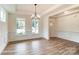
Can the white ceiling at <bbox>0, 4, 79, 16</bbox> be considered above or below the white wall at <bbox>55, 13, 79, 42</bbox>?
above

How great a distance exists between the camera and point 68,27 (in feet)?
23.6

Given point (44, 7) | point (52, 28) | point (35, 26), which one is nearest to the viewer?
point (44, 7)

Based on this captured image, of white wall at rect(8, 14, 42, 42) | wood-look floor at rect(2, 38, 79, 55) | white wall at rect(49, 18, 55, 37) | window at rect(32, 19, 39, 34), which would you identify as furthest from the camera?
white wall at rect(49, 18, 55, 37)

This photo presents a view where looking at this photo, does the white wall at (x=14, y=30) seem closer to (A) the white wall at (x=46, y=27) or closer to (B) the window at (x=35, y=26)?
(B) the window at (x=35, y=26)

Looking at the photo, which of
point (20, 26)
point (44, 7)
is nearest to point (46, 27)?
point (20, 26)

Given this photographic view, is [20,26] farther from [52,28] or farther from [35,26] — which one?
[52,28]

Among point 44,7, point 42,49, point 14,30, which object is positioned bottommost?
point 42,49

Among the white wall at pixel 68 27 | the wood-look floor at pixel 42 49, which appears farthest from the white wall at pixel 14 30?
the wood-look floor at pixel 42 49

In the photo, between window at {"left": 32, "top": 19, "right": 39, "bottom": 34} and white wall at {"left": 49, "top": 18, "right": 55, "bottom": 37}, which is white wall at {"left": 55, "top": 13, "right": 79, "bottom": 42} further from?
window at {"left": 32, "top": 19, "right": 39, "bottom": 34}

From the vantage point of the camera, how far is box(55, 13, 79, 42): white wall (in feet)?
20.7

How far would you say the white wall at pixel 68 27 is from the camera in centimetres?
631

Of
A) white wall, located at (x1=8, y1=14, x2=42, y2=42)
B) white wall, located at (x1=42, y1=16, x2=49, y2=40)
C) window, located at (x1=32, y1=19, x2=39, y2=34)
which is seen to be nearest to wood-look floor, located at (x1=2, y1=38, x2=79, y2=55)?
white wall, located at (x1=8, y1=14, x2=42, y2=42)
